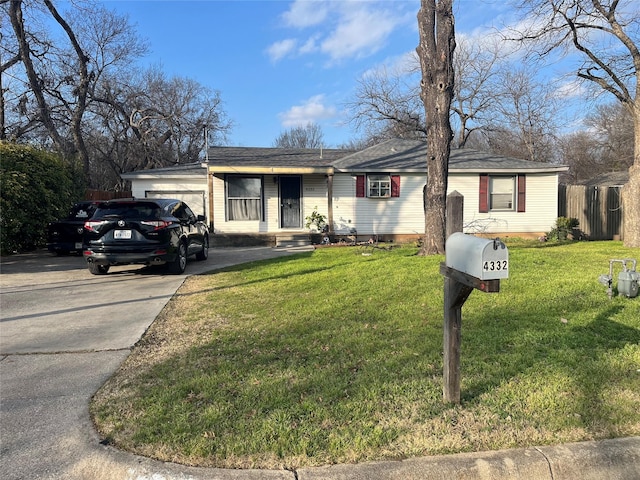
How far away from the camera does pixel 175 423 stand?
3.00 meters

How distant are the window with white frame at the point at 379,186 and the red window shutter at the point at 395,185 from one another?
A: 115 mm

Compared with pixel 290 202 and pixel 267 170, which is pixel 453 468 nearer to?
pixel 267 170

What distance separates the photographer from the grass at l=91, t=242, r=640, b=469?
2793 mm

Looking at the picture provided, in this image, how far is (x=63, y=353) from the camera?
4.61 metres

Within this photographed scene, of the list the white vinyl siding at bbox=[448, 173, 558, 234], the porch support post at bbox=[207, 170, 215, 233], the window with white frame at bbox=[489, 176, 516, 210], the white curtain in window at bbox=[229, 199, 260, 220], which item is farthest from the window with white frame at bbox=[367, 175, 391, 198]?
the porch support post at bbox=[207, 170, 215, 233]

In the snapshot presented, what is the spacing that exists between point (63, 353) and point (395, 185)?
44.6ft

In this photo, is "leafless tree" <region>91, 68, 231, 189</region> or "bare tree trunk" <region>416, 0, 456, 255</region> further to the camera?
"leafless tree" <region>91, 68, 231, 189</region>

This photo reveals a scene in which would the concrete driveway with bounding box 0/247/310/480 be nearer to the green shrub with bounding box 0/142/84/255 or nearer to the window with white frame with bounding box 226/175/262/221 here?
the green shrub with bounding box 0/142/84/255

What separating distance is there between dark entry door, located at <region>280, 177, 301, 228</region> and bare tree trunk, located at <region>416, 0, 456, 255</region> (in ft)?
23.5

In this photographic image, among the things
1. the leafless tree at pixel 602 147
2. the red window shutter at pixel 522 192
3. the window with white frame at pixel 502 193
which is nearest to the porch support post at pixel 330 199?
the window with white frame at pixel 502 193

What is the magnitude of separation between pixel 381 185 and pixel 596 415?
45.9 ft

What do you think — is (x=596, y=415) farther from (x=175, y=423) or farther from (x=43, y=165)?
(x=43, y=165)

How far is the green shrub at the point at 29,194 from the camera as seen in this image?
11.0m

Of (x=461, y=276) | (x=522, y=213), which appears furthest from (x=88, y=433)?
(x=522, y=213)
